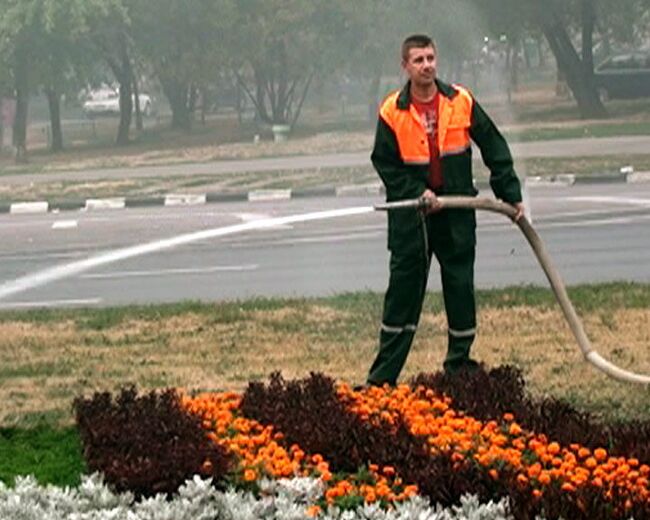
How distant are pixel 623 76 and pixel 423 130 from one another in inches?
1330

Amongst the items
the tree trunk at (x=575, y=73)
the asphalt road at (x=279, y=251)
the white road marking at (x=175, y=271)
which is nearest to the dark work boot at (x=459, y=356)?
the asphalt road at (x=279, y=251)

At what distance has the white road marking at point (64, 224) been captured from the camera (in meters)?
21.8

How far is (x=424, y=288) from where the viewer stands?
8.77 m

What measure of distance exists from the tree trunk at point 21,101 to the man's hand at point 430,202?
76.5 feet

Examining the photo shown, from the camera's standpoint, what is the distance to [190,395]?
9.16 meters

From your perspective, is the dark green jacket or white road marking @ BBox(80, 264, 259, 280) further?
white road marking @ BBox(80, 264, 259, 280)

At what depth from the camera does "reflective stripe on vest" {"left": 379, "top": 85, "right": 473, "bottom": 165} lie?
8484mm

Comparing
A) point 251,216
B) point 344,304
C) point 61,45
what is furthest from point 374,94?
point 344,304

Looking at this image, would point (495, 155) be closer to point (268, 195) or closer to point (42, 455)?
point (42, 455)

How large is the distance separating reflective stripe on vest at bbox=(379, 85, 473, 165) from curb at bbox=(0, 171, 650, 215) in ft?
52.2

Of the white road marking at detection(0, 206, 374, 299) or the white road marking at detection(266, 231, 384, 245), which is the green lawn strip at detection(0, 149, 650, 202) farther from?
the white road marking at detection(266, 231, 384, 245)

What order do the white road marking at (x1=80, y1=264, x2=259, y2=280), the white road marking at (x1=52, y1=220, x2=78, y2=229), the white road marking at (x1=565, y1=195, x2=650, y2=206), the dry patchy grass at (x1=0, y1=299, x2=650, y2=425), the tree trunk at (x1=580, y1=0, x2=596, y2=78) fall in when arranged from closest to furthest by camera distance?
the dry patchy grass at (x1=0, y1=299, x2=650, y2=425) → the white road marking at (x1=80, y1=264, x2=259, y2=280) → the white road marking at (x1=565, y1=195, x2=650, y2=206) → the white road marking at (x1=52, y1=220, x2=78, y2=229) → the tree trunk at (x1=580, y1=0, x2=596, y2=78)

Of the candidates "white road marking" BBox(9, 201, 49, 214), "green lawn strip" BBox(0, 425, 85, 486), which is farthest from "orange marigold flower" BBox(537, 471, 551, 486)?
"white road marking" BBox(9, 201, 49, 214)

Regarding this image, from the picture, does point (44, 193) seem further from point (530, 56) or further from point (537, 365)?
point (530, 56)
